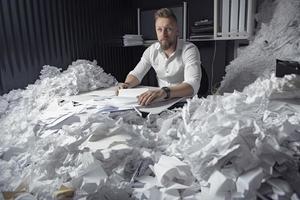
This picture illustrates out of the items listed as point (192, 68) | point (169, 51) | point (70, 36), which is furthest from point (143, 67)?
point (70, 36)

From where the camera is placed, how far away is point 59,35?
6.97ft

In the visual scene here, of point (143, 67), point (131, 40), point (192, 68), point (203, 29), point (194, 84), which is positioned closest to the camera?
point (194, 84)

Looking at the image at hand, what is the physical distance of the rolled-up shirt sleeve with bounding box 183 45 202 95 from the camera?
1440 millimetres

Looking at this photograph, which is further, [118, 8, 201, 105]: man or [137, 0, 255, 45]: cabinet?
[137, 0, 255, 45]: cabinet

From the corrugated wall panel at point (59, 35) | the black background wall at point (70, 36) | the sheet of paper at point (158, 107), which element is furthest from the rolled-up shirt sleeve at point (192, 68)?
the corrugated wall panel at point (59, 35)

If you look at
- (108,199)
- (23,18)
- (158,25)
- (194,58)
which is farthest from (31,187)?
(23,18)

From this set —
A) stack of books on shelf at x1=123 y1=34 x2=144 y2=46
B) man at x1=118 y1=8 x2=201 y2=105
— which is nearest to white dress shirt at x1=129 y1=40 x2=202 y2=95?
man at x1=118 y1=8 x2=201 y2=105

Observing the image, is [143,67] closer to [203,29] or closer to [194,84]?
[194,84]

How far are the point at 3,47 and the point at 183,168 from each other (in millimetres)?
1680

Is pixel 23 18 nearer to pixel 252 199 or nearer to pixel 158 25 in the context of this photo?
pixel 158 25

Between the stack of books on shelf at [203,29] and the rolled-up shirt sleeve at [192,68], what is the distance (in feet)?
2.51

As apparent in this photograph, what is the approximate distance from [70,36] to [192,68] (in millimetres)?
1247

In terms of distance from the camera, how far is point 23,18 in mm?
1841

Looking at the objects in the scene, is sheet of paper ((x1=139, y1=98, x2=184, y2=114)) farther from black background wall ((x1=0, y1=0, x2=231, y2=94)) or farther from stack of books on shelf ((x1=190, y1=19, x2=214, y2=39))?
stack of books on shelf ((x1=190, y1=19, x2=214, y2=39))
